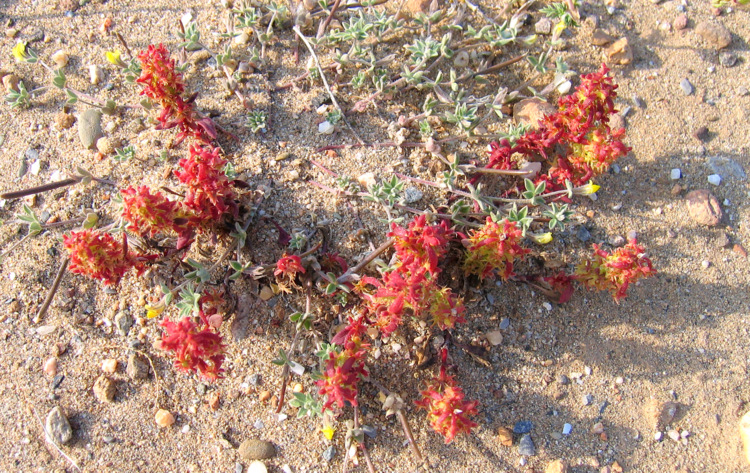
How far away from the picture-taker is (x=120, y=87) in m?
3.77

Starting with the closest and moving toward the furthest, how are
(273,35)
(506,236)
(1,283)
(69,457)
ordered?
(506,236)
(69,457)
(1,283)
(273,35)

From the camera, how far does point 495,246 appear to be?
2.88 metres

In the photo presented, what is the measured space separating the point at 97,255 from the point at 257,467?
157 cm

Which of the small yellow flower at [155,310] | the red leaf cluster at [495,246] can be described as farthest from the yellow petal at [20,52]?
the red leaf cluster at [495,246]

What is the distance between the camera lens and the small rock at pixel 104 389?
10.3ft

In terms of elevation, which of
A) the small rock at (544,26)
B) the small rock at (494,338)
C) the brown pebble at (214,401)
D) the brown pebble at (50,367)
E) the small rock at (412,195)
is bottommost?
the brown pebble at (214,401)

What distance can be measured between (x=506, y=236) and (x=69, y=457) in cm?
298

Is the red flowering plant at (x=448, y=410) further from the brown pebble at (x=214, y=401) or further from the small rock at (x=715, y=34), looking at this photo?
the small rock at (x=715, y=34)

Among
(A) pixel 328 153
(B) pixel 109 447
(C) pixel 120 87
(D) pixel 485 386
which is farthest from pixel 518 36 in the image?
(B) pixel 109 447

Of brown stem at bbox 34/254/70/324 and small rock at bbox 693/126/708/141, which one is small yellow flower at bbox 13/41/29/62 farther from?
small rock at bbox 693/126/708/141

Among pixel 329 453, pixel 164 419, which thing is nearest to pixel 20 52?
pixel 164 419

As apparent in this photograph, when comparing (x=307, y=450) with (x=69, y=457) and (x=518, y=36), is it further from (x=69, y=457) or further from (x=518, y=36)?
(x=518, y=36)

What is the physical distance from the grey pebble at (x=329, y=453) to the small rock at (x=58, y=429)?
1.59 m

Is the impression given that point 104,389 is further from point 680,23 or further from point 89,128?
point 680,23
